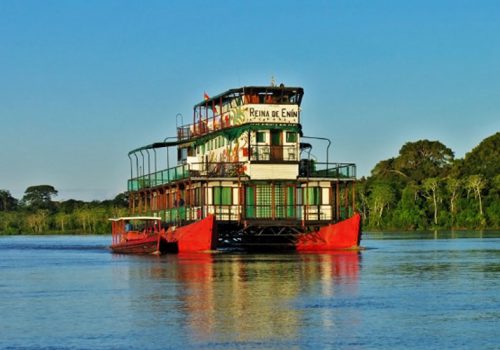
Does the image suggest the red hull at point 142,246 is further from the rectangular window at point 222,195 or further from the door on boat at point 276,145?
the door on boat at point 276,145

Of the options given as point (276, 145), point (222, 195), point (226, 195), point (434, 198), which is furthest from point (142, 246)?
point (434, 198)

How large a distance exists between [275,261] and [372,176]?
10596 centimetres

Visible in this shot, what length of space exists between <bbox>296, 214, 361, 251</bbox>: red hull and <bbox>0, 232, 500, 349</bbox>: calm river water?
933 cm

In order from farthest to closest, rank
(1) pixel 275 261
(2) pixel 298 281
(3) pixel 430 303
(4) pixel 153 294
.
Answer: (1) pixel 275 261
(2) pixel 298 281
(4) pixel 153 294
(3) pixel 430 303

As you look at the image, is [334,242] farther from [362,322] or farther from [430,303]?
[362,322]

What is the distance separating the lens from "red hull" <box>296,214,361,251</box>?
59844 millimetres

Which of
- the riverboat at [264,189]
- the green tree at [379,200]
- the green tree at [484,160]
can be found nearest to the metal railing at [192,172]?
the riverboat at [264,189]

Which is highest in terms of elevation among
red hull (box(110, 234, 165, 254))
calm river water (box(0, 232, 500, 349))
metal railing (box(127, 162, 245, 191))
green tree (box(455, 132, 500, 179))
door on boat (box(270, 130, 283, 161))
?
green tree (box(455, 132, 500, 179))

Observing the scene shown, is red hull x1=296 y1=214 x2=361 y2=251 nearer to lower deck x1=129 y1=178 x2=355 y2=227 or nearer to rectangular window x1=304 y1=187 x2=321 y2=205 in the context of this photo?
lower deck x1=129 y1=178 x2=355 y2=227

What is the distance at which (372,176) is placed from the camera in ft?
514

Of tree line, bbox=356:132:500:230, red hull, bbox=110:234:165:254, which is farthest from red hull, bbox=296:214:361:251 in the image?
tree line, bbox=356:132:500:230

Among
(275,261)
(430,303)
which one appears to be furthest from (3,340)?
(275,261)

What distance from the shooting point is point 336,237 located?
197 ft

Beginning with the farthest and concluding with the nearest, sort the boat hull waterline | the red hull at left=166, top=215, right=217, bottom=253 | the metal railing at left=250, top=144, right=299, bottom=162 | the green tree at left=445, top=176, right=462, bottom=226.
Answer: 1. the green tree at left=445, top=176, right=462, bottom=226
2. the metal railing at left=250, top=144, right=299, bottom=162
3. the boat hull waterline
4. the red hull at left=166, top=215, right=217, bottom=253
